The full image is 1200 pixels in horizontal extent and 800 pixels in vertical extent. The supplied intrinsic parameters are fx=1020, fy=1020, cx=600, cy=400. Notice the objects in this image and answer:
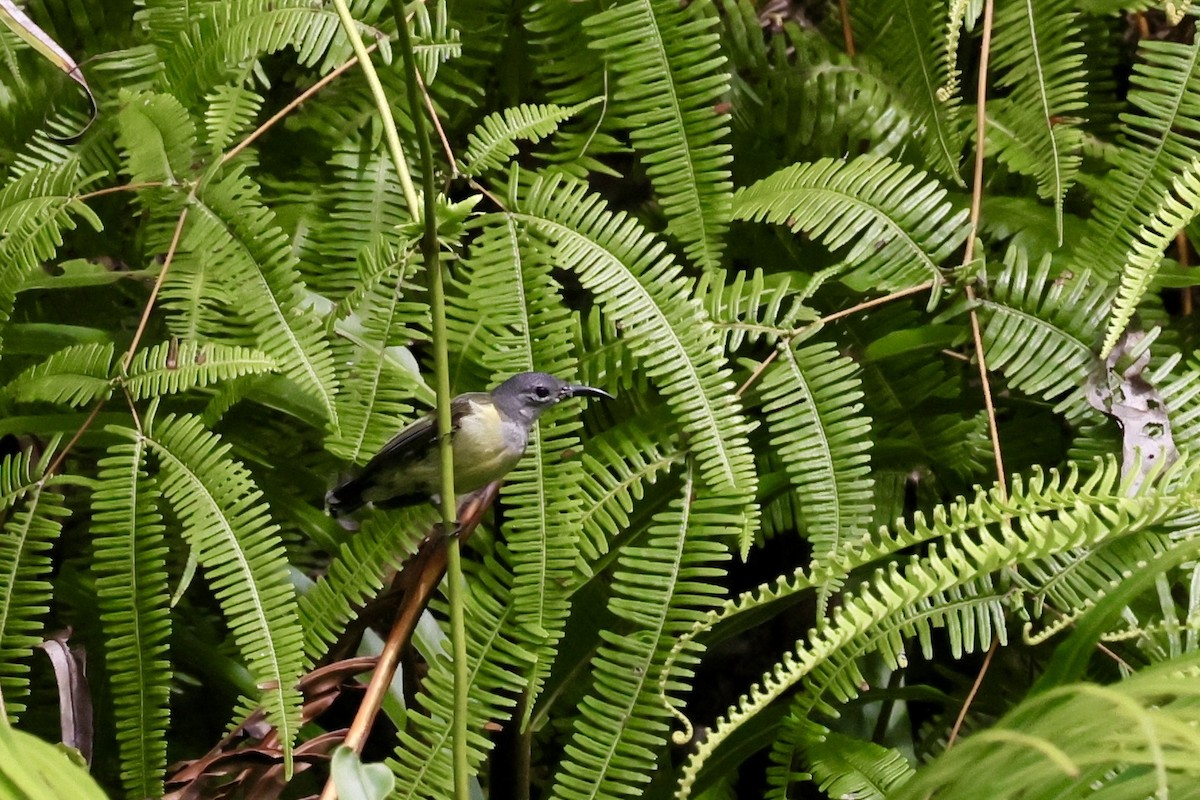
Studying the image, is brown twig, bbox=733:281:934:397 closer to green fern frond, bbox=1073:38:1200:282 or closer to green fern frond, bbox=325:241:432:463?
green fern frond, bbox=1073:38:1200:282

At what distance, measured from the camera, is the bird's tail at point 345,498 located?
5.55 ft

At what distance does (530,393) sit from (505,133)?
0.39 metres

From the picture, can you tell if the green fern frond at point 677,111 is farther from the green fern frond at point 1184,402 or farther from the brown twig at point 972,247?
the green fern frond at point 1184,402

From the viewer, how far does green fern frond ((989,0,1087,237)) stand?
1.55 meters

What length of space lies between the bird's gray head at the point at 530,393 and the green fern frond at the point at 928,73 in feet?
2.22

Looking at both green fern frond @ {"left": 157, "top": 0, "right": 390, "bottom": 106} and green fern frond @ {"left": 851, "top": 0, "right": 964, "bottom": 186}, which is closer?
green fern frond @ {"left": 157, "top": 0, "right": 390, "bottom": 106}

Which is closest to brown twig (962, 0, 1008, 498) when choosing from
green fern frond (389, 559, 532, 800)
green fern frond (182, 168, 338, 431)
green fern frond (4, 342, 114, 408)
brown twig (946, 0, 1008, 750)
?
brown twig (946, 0, 1008, 750)

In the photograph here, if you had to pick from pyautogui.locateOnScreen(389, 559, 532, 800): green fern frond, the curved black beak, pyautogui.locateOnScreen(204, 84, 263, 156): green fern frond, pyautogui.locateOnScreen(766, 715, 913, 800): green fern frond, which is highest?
pyautogui.locateOnScreen(204, 84, 263, 156): green fern frond

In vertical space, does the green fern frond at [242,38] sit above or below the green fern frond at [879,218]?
above

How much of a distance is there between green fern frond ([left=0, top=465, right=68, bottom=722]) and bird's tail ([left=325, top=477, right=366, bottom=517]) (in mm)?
440

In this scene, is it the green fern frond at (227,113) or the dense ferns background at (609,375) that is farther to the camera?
the green fern frond at (227,113)

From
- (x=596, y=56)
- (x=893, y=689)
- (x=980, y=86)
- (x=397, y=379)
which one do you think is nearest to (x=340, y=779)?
(x=397, y=379)

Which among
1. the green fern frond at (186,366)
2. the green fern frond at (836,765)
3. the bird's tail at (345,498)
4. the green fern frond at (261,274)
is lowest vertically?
the green fern frond at (836,765)

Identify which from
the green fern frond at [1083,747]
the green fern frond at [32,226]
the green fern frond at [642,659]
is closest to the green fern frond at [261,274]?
the green fern frond at [32,226]
